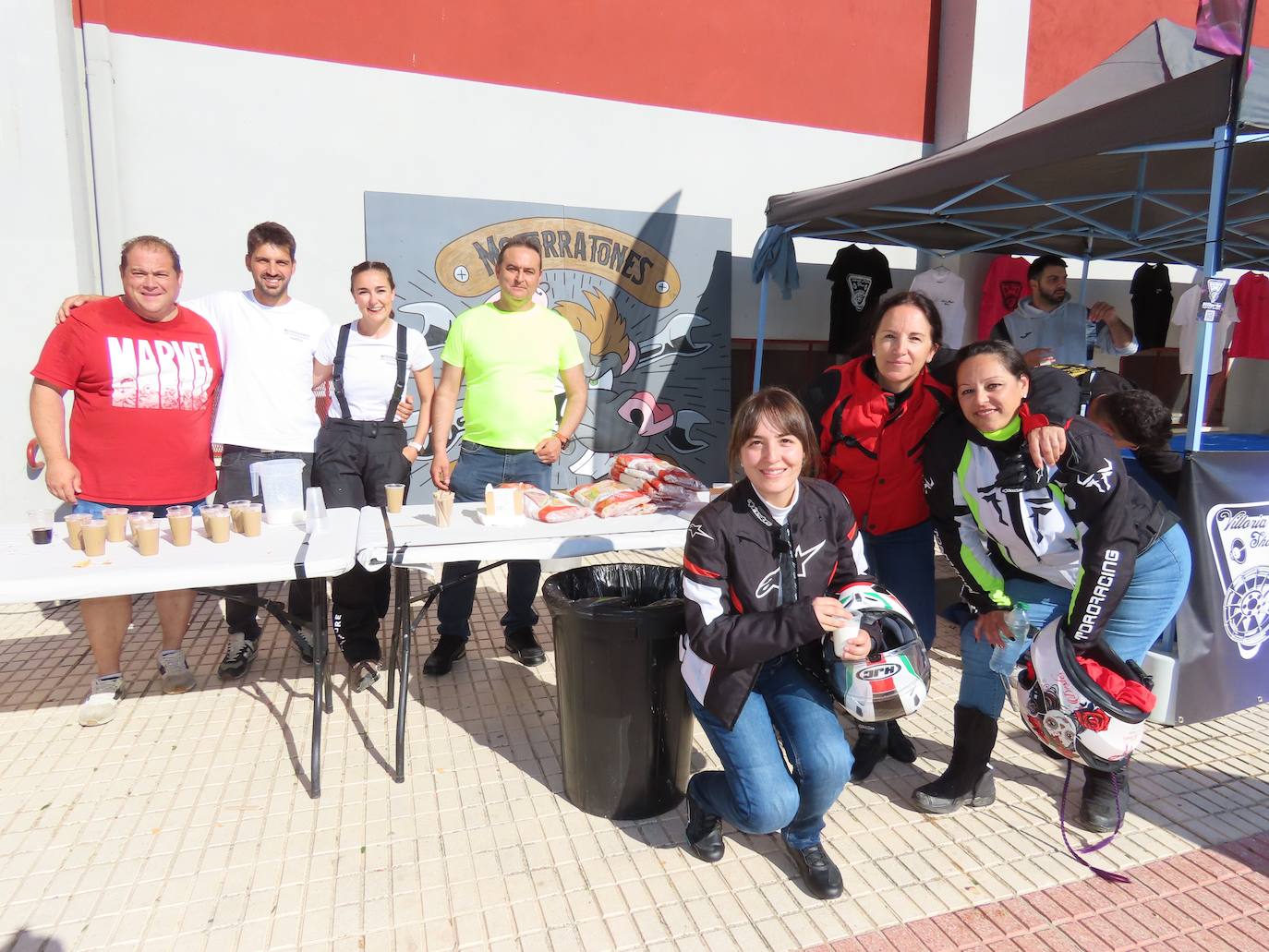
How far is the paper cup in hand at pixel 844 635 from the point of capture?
2.22 meters

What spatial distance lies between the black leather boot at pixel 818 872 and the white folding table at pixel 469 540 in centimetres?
116

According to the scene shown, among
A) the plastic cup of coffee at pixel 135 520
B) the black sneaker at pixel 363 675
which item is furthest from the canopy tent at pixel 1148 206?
the plastic cup of coffee at pixel 135 520

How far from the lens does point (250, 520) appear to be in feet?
9.11

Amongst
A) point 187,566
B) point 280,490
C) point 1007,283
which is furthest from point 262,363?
point 1007,283

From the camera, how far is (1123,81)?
5270 mm

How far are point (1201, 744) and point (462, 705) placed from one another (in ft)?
10.9

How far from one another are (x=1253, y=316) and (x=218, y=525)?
30.3ft

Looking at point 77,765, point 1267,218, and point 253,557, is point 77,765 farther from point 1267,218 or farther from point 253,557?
point 1267,218

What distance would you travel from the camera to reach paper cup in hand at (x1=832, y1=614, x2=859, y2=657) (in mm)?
2225

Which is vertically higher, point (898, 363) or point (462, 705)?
point (898, 363)

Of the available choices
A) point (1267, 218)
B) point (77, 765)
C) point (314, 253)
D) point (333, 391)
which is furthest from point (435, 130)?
point (1267, 218)

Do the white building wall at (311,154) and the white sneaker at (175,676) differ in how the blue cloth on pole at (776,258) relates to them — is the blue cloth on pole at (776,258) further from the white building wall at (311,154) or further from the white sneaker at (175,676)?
the white sneaker at (175,676)

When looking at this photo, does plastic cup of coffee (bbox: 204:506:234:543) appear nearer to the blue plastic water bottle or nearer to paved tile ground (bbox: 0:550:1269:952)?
paved tile ground (bbox: 0:550:1269:952)

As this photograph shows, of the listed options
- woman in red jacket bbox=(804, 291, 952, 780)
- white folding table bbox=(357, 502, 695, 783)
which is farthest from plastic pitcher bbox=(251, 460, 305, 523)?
woman in red jacket bbox=(804, 291, 952, 780)
